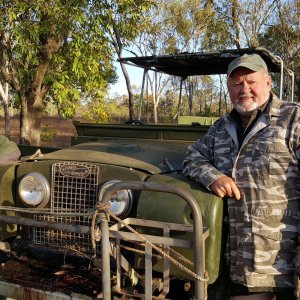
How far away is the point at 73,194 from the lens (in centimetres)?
297

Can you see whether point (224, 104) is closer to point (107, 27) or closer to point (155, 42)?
point (107, 27)

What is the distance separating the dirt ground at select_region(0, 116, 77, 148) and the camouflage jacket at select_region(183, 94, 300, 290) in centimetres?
1179

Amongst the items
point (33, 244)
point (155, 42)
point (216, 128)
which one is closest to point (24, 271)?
point (33, 244)

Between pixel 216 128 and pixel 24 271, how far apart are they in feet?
5.22

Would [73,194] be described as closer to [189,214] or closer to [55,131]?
[189,214]

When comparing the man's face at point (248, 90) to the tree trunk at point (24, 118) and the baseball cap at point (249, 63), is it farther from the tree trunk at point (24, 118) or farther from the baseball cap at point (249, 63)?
the tree trunk at point (24, 118)

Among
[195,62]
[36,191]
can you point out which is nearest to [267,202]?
[36,191]

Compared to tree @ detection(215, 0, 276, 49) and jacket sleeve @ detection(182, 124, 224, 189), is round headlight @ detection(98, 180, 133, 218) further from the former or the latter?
tree @ detection(215, 0, 276, 49)

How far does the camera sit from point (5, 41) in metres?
8.77

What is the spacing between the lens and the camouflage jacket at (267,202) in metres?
2.32

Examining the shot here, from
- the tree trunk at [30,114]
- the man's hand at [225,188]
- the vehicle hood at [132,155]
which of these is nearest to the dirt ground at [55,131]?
the tree trunk at [30,114]

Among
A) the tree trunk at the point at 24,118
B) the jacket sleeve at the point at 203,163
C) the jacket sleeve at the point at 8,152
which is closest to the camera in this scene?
the jacket sleeve at the point at 203,163

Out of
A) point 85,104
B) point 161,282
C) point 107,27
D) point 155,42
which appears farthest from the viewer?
point 155,42

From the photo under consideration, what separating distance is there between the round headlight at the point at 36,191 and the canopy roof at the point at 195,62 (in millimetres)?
2211
